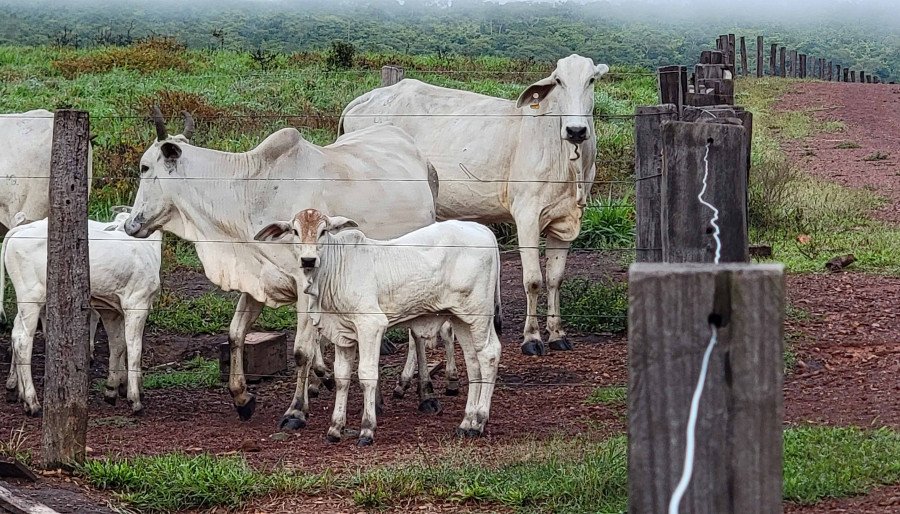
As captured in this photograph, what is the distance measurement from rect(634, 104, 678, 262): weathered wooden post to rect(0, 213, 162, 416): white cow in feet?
10.4

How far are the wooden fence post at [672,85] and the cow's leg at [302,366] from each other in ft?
8.05

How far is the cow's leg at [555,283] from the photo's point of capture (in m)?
9.17

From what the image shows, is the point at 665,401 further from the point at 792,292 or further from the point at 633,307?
the point at 792,292

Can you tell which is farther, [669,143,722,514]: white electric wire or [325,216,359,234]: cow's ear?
[325,216,359,234]: cow's ear

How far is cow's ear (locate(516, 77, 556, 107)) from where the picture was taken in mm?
9148

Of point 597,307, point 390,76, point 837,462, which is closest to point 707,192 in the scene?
point 837,462

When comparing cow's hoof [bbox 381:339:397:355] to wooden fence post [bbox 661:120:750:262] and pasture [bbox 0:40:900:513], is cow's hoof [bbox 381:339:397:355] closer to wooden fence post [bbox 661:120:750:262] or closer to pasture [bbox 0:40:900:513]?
pasture [bbox 0:40:900:513]

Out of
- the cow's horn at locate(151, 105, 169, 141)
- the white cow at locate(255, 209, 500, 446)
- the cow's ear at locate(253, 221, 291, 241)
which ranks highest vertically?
the cow's horn at locate(151, 105, 169, 141)

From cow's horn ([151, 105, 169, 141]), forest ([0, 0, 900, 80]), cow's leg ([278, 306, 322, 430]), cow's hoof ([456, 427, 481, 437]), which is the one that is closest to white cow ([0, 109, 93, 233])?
cow's horn ([151, 105, 169, 141])

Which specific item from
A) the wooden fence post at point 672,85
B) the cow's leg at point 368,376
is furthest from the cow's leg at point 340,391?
the wooden fence post at point 672,85

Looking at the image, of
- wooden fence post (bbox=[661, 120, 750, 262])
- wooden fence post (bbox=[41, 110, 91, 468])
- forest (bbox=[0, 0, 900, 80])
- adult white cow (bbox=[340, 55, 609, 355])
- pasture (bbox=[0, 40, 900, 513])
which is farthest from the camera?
forest (bbox=[0, 0, 900, 80])

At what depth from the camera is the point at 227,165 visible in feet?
25.2

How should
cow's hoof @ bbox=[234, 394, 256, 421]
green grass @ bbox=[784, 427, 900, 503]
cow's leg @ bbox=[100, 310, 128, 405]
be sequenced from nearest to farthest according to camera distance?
green grass @ bbox=[784, 427, 900, 503] < cow's hoof @ bbox=[234, 394, 256, 421] < cow's leg @ bbox=[100, 310, 128, 405]

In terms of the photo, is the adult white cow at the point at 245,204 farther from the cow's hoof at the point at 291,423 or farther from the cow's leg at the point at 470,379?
the cow's leg at the point at 470,379
